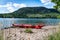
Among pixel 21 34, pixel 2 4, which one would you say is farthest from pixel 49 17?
pixel 2 4

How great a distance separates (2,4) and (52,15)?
5.40 feet

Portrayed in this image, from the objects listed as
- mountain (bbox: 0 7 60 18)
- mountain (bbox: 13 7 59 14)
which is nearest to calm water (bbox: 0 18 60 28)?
mountain (bbox: 0 7 60 18)

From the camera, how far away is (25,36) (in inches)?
256

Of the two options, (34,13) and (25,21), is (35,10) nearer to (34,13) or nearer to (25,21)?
(34,13)

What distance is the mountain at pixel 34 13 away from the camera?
6.57 metres

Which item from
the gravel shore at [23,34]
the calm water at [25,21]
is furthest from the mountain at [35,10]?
the gravel shore at [23,34]

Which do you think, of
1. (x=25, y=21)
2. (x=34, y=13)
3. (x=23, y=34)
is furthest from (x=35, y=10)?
(x=23, y=34)

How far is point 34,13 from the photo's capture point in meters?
6.87

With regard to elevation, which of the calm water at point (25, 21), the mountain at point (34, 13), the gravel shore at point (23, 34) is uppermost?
the mountain at point (34, 13)

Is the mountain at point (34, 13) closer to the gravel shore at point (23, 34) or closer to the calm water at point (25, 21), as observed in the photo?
the calm water at point (25, 21)

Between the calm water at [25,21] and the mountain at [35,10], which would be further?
the mountain at [35,10]

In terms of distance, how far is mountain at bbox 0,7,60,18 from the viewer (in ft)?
21.6

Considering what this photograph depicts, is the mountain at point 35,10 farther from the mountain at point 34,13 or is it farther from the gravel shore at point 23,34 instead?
the gravel shore at point 23,34

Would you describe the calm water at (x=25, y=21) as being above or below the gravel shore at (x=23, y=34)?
above
